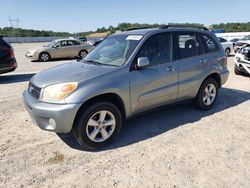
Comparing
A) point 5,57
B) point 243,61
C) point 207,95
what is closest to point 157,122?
point 207,95

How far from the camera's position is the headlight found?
3.62 m

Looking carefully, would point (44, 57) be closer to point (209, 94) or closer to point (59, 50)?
point (59, 50)

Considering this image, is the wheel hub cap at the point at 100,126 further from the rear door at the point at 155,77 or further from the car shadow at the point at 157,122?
the rear door at the point at 155,77

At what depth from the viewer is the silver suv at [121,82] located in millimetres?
3668

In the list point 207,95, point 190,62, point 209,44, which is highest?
point 209,44

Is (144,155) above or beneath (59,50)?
beneath

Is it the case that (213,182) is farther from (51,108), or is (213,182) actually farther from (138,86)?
(51,108)

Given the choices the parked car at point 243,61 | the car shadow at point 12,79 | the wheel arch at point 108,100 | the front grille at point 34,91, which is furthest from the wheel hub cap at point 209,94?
the car shadow at point 12,79

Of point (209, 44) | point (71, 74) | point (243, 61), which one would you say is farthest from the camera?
point (243, 61)

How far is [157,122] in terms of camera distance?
499 cm

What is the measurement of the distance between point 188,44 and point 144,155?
257cm

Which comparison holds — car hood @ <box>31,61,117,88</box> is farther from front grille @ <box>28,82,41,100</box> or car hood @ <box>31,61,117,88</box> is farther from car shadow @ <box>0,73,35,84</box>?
car shadow @ <box>0,73,35,84</box>

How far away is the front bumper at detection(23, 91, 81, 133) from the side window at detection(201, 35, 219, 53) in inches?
129

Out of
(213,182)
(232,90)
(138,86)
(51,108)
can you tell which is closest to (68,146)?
(51,108)
